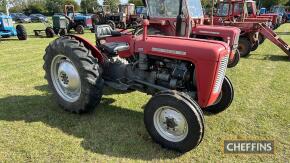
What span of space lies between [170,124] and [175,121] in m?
0.08

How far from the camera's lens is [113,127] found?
3.95 metres

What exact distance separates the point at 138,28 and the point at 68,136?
2.28 meters

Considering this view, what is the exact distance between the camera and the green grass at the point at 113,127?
10.8ft

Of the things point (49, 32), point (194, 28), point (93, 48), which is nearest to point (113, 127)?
point (93, 48)

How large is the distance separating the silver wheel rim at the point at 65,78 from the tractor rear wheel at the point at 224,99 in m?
2.09

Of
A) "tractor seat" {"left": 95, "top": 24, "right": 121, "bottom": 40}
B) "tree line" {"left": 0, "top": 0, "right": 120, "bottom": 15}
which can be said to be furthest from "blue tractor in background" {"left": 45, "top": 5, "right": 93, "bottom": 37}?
"tree line" {"left": 0, "top": 0, "right": 120, "bottom": 15}

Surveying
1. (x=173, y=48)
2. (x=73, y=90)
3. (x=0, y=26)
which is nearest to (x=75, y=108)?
(x=73, y=90)

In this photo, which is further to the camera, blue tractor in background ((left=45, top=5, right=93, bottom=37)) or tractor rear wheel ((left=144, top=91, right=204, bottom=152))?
blue tractor in background ((left=45, top=5, right=93, bottom=37))

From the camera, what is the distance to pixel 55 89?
4605 mm

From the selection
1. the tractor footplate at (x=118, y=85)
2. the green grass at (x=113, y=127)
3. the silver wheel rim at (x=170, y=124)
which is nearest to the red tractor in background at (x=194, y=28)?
the green grass at (x=113, y=127)

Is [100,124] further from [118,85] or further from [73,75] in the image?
[73,75]

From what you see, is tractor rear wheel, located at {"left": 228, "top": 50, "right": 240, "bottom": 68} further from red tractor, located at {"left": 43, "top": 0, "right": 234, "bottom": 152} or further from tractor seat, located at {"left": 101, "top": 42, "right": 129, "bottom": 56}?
tractor seat, located at {"left": 101, "top": 42, "right": 129, "bottom": 56}

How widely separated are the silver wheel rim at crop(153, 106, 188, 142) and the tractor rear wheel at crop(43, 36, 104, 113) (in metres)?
1.07

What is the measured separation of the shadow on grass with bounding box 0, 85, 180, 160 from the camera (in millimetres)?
3365
